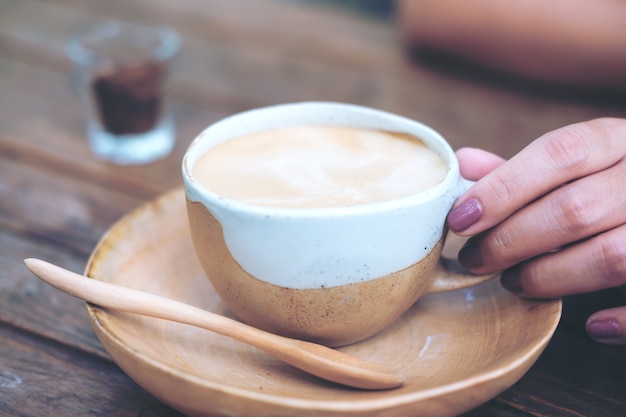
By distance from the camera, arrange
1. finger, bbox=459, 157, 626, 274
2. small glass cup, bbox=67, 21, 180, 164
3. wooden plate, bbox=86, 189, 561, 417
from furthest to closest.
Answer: small glass cup, bbox=67, 21, 180, 164
finger, bbox=459, 157, 626, 274
wooden plate, bbox=86, 189, 561, 417

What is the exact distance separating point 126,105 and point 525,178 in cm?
67

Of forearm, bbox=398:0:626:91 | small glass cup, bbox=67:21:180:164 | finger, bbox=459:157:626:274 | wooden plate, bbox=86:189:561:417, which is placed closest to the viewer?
wooden plate, bbox=86:189:561:417

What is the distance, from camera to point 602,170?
0.60 m

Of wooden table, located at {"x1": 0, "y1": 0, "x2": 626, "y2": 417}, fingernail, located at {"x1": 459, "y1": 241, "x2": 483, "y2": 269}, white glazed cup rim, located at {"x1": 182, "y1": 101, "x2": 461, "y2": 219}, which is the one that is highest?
white glazed cup rim, located at {"x1": 182, "y1": 101, "x2": 461, "y2": 219}

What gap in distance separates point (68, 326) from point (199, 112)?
1.87ft

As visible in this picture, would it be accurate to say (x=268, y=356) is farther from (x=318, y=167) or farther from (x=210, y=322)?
(x=318, y=167)

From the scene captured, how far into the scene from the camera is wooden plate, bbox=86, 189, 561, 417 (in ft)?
1.49

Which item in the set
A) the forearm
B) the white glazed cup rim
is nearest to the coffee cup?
the white glazed cup rim

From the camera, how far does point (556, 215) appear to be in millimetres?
567

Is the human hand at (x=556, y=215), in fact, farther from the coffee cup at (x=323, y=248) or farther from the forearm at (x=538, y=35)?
the forearm at (x=538, y=35)

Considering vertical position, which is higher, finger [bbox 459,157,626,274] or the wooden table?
finger [bbox 459,157,626,274]

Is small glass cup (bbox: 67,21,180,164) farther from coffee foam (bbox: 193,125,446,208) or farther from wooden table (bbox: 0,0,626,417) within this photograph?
coffee foam (bbox: 193,125,446,208)

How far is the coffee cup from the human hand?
33 mm

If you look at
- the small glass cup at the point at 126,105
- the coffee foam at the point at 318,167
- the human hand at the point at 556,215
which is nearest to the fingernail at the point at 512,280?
the human hand at the point at 556,215
